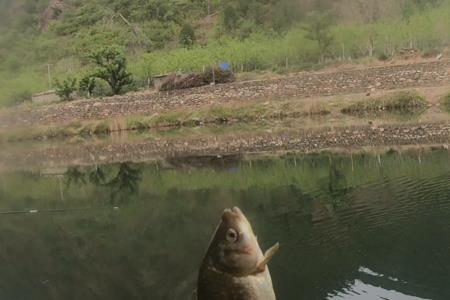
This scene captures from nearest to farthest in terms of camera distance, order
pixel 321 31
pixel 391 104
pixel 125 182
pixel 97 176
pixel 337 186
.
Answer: pixel 337 186, pixel 125 182, pixel 97 176, pixel 391 104, pixel 321 31

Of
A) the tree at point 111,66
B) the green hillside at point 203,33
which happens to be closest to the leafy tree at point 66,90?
the tree at point 111,66

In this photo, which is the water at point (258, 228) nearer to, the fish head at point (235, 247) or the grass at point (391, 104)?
the fish head at point (235, 247)

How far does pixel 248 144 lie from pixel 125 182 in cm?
564

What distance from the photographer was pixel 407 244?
823cm

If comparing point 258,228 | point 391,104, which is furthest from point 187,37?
point 258,228

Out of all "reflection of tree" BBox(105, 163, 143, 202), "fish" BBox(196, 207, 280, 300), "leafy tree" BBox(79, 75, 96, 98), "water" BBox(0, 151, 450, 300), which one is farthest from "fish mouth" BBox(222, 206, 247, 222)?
"leafy tree" BBox(79, 75, 96, 98)

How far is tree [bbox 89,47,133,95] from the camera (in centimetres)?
4228

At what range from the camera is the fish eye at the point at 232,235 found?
104 inches

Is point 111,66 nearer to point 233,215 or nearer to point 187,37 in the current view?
point 187,37

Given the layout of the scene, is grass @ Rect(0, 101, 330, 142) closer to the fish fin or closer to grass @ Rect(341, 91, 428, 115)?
grass @ Rect(341, 91, 428, 115)

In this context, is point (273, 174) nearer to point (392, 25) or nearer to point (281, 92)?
point (281, 92)

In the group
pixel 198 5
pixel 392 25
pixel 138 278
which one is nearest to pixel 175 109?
pixel 392 25

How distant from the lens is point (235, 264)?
8.87ft

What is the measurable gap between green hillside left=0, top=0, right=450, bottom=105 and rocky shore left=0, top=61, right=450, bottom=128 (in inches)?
242
